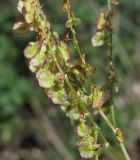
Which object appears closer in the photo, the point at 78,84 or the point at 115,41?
the point at 78,84

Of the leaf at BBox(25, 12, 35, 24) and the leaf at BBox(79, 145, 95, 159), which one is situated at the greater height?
the leaf at BBox(25, 12, 35, 24)

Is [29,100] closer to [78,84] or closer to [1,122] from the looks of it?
[1,122]

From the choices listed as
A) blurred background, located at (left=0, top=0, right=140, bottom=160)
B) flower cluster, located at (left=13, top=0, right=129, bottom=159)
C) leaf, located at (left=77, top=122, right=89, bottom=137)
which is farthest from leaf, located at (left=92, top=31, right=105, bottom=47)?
blurred background, located at (left=0, top=0, right=140, bottom=160)

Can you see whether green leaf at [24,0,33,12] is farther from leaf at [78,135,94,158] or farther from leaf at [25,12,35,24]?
leaf at [78,135,94,158]

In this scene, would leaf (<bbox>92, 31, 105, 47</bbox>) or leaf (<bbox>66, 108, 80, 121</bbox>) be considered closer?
leaf (<bbox>66, 108, 80, 121</bbox>)

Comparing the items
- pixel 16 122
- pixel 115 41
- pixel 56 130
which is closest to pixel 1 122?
pixel 16 122

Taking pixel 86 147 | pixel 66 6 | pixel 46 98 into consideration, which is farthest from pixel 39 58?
pixel 46 98

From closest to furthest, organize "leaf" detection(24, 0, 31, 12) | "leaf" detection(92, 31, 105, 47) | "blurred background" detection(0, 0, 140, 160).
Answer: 1. "leaf" detection(24, 0, 31, 12)
2. "leaf" detection(92, 31, 105, 47)
3. "blurred background" detection(0, 0, 140, 160)
